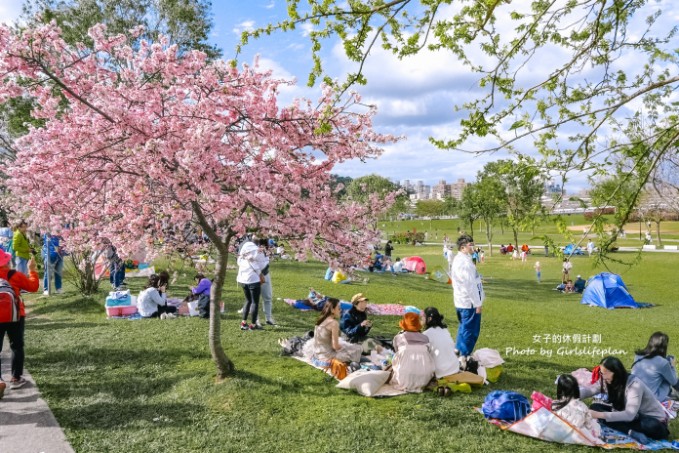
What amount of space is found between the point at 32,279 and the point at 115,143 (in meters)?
2.72

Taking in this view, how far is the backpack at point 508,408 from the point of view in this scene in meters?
5.92

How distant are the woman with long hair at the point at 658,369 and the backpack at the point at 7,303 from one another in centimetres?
884

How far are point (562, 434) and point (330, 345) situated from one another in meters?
3.70

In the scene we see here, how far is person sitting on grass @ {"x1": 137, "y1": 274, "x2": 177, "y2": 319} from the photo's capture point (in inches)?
452

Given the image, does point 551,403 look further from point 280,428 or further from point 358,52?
point 358,52

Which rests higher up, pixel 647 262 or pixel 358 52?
pixel 358 52

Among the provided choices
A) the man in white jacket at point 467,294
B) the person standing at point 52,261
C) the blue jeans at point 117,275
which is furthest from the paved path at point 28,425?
the person standing at point 52,261

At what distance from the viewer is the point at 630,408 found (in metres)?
5.74

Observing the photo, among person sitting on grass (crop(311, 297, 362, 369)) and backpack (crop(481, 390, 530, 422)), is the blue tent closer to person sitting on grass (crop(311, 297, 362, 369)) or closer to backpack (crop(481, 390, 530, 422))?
person sitting on grass (crop(311, 297, 362, 369))

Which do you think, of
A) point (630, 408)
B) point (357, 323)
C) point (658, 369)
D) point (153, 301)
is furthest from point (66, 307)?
point (658, 369)

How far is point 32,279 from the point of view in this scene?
23.8ft

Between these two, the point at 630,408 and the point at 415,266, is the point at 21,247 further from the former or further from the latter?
the point at 415,266

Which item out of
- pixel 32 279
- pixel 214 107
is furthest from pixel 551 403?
pixel 32 279

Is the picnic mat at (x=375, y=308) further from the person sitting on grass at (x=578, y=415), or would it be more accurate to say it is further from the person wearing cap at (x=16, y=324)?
the person wearing cap at (x=16, y=324)
